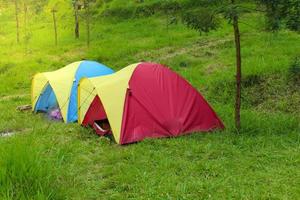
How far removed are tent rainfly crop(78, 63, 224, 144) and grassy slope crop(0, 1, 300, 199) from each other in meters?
0.36

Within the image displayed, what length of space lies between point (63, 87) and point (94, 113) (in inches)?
100

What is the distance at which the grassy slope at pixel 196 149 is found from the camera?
628 cm

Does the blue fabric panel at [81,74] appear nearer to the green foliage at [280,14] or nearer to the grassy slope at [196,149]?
the grassy slope at [196,149]

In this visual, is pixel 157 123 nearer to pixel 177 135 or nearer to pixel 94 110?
pixel 177 135

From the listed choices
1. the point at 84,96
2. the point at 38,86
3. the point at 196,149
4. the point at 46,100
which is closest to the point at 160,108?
the point at 196,149

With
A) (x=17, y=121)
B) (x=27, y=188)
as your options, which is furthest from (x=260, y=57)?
(x=27, y=188)

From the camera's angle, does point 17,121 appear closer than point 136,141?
No

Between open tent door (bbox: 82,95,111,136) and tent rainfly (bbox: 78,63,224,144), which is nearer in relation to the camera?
tent rainfly (bbox: 78,63,224,144)

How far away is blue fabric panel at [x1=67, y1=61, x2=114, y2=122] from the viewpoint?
40.5ft

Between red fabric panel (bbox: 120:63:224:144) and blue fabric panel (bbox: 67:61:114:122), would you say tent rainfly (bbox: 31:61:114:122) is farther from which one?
red fabric panel (bbox: 120:63:224:144)

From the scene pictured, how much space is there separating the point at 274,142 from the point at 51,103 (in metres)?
7.07

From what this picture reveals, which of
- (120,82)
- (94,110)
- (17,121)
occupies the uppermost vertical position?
(120,82)

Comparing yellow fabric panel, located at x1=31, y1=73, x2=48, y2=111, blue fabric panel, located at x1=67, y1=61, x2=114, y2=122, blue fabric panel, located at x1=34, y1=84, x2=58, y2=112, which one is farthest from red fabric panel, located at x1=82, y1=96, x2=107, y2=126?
yellow fabric panel, located at x1=31, y1=73, x2=48, y2=111

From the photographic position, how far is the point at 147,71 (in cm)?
1045
